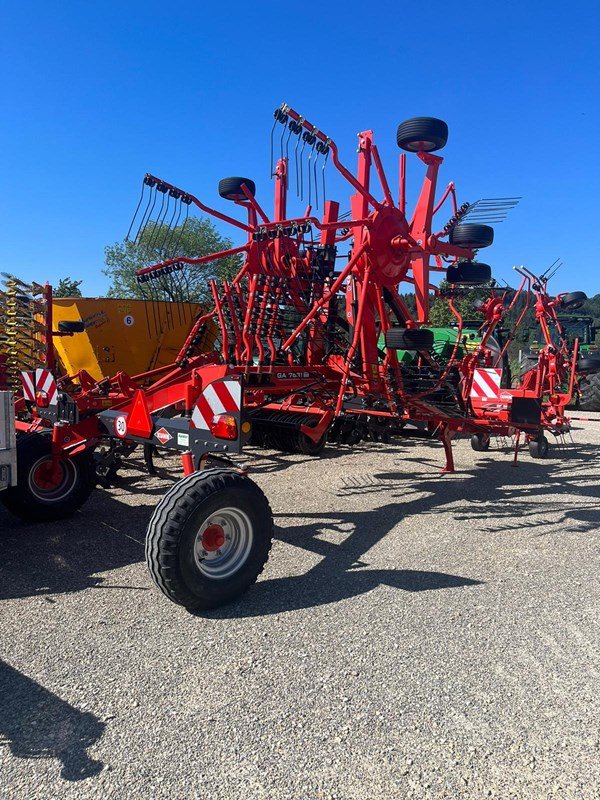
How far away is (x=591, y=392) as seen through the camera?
16.4 metres

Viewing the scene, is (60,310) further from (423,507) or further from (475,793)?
(475,793)

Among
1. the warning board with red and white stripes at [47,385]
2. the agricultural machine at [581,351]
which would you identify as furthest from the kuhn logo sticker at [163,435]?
the agricultural machine at [581,351]

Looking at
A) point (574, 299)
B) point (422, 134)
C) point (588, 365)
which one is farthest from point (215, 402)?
point (574, 299)

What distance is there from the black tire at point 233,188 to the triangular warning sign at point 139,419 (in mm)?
3490

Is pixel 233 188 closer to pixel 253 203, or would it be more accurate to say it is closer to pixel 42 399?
pixel 253 203

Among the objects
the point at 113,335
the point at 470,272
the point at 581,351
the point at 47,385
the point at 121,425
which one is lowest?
the point at 121,425

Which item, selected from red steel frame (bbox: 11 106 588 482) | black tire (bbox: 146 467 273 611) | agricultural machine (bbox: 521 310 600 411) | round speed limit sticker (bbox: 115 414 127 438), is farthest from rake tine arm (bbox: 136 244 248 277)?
agricultural machine (bbox: 521 310 600 411)

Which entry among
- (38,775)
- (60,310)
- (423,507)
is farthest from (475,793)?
(60,310)

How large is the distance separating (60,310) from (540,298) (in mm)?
8247

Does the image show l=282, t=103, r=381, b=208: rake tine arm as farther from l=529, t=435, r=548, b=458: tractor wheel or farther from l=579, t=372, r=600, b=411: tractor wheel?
l=579, t=372, r=600, b=411: tractor wheel

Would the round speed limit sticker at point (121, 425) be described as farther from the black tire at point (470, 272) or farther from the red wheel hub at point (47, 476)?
the black tire at point (470, 272)

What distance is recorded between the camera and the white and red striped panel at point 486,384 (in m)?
8.75

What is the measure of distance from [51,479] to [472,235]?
5080 mm

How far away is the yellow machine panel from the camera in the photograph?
9828 mm
